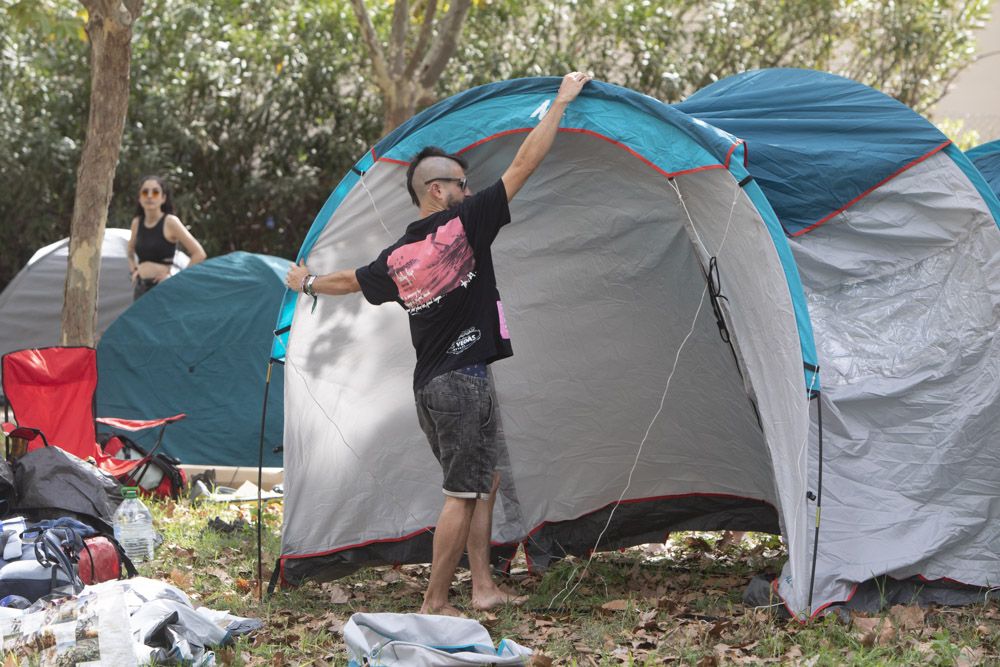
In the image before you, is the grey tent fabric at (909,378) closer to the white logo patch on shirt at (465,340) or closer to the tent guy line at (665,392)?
the tent guy line at (665,392)

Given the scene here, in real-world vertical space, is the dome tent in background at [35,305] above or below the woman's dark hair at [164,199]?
below

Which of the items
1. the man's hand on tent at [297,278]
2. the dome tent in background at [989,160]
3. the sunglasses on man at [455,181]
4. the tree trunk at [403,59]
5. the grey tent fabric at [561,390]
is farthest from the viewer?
the tree trunk at [403,59]

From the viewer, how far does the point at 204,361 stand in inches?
294

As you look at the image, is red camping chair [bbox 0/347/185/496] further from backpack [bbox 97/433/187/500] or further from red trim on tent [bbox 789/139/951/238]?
red trim on tent [bbox 789/139/951/238]

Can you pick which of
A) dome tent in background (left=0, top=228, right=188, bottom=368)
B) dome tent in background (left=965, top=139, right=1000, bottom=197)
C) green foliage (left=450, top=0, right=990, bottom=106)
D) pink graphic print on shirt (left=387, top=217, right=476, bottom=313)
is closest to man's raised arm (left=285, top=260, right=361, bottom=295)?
pink graphic print on shirt (left=387, top=217, right=476, bottom=313)

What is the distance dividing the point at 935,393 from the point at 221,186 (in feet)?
31.0

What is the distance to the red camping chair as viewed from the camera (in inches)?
256

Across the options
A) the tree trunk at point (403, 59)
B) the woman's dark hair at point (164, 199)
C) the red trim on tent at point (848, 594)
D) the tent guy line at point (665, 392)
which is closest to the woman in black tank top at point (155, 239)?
the woman's dark hair at point (164, 199)

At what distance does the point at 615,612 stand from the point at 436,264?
1459mm

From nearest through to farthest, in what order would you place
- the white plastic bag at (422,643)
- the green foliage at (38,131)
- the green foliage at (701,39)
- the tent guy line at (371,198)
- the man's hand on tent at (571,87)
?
the white plastic bag at (422,643)
the man's hand on tent at (571,87)
the tent guy line at (371,198)
the green foliage at (38,131)
the green foliage at (701,39)

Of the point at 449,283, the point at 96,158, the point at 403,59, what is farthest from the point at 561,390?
the point at 403,59

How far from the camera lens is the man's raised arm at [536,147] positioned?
407 centimetres

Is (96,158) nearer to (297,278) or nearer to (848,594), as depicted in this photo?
(297,278)

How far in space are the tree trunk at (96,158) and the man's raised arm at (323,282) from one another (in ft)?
9.57
